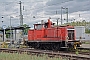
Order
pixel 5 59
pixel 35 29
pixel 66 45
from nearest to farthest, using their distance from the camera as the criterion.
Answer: pixel 5 59 < pixel 66 45 < pixel 35 29

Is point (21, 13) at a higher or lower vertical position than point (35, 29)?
higher

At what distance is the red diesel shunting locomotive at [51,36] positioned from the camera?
83.7 ft

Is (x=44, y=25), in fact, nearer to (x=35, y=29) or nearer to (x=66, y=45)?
→ (x=35, y=29)

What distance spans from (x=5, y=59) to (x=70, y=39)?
45.5 feet

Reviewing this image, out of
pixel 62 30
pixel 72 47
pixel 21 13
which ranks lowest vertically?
pixel 72 47

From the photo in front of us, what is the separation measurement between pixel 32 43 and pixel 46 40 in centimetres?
269

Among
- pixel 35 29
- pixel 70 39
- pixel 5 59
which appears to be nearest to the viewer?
pixel 5 59

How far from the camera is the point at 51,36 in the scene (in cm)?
2688

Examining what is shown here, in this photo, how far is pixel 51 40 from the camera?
26391 millimetres

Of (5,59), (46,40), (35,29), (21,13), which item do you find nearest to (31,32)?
(35,29)

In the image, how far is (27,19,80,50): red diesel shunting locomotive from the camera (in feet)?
83.7

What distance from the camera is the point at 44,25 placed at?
28.0 metres

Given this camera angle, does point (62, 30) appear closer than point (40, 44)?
Yes

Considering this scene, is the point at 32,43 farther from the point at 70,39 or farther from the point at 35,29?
the point at 70,39
